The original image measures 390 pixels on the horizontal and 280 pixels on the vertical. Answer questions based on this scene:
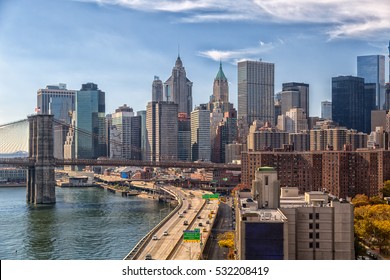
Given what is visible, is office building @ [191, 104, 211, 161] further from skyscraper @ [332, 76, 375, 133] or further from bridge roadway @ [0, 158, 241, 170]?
bridge roadway @ [0, 158, 241, 170]

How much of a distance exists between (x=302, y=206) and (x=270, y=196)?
50 cm

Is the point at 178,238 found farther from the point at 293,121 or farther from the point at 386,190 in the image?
the point at 293,121

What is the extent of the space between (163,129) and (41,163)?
1881 centimetres

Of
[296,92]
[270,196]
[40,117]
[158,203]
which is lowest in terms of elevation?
[158,203]

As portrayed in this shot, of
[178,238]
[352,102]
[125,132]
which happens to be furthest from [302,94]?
[178,238]

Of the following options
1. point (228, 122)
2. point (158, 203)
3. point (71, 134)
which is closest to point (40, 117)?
point (158, 203)

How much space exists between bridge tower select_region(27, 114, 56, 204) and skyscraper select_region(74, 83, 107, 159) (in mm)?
24150

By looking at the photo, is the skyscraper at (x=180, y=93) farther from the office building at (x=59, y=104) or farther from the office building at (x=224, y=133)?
the office building at (x=59, y=104)

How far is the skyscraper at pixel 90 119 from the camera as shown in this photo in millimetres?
48594

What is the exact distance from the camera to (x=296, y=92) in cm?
3897

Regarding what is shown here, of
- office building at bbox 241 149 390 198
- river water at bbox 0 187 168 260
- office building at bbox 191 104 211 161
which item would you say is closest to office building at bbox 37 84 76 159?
office building at bbox 191 104 211 161

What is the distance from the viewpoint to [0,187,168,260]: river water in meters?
11.2

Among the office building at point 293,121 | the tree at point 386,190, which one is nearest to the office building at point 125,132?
the office building at point 293,121

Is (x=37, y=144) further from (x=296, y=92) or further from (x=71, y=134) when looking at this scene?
(x=71, y=134)
